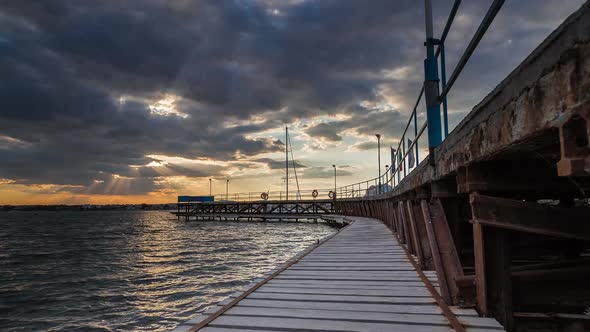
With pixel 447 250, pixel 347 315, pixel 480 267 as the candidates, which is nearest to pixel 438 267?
pixel 447 250

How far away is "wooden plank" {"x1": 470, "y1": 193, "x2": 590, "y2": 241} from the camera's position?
2.84 m

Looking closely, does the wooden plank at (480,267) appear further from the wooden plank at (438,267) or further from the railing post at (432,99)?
the railing post at (432,99)

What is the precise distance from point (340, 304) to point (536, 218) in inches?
86.7

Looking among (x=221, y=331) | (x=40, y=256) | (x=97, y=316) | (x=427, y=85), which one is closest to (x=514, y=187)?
(x=427, y=85)

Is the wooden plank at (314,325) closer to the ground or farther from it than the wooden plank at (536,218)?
closer to the ground

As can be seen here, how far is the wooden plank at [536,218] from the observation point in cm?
284

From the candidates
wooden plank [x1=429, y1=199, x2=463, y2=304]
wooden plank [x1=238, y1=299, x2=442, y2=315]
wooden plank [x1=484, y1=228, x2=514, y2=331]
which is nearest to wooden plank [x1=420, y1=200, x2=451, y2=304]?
wooden plank [x1=429, y1=199, x2=463, y2=304]

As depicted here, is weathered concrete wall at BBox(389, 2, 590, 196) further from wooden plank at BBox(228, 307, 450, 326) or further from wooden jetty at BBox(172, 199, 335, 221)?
wooden jetty at BBox(172, 199, 335, 221)

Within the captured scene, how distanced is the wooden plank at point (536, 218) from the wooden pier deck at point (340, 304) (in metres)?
0.99

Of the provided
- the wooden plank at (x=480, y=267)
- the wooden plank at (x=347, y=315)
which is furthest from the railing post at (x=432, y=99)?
the wooden plank at (x=347, y=315)

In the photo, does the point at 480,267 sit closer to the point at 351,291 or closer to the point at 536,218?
the point at 536,218

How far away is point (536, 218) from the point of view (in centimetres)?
291

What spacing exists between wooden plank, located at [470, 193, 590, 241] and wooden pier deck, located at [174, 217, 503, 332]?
0.99 m

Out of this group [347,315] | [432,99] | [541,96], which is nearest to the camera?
[541,96]
